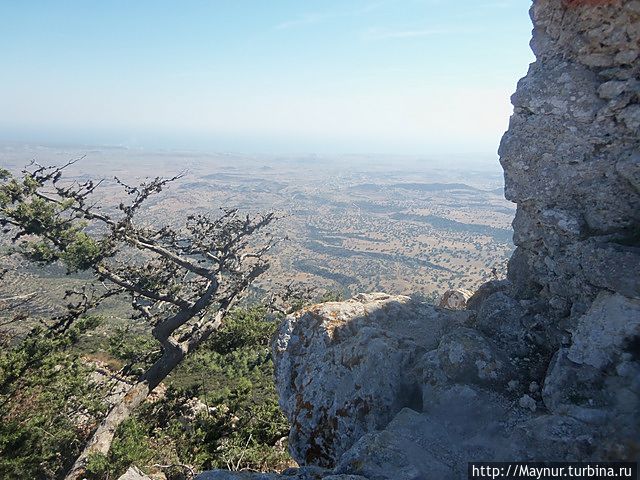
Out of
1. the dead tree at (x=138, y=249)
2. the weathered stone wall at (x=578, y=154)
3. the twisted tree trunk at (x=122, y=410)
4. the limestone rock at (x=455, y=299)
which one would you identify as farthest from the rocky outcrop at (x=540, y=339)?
the dead tree at (x=138, y=249)

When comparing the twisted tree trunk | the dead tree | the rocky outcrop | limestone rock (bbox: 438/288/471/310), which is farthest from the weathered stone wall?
the dead tree

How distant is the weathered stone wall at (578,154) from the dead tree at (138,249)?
40.0 ft

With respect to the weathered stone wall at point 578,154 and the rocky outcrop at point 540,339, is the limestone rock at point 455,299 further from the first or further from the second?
the weathered stone wall at point 578,154

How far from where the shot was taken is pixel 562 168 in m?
7.27

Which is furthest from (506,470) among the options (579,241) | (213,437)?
(213,437)

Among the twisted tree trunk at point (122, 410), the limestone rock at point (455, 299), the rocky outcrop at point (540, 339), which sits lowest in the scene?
the twisted tree trunk at point (122, 410)

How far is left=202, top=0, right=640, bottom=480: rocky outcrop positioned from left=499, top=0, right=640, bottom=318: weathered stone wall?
0.07 feet

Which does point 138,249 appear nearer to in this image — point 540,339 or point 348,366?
point 348,366

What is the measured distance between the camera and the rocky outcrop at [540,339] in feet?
17.9

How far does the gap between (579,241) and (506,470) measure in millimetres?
3824

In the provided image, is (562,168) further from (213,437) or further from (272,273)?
(272,273)

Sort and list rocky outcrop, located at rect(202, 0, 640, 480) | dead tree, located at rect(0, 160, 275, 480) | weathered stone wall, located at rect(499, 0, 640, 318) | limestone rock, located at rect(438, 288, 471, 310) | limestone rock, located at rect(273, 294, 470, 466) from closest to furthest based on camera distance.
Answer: rocky outcrop, located at rect(202, 0, 640, 480)
weathered stone wall, located at rect(499, 0, 640, 318)
limestone rock, located at rect(273, 294, 470, 466)
limestone rock, located at rect(438, 288, 471, 310)
dead tree, located at rect(0, 160, 275, 480)

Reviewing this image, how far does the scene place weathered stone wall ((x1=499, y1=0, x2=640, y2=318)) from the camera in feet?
20.8

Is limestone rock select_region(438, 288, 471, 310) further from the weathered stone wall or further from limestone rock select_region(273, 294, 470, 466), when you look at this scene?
the weathered stone wall
